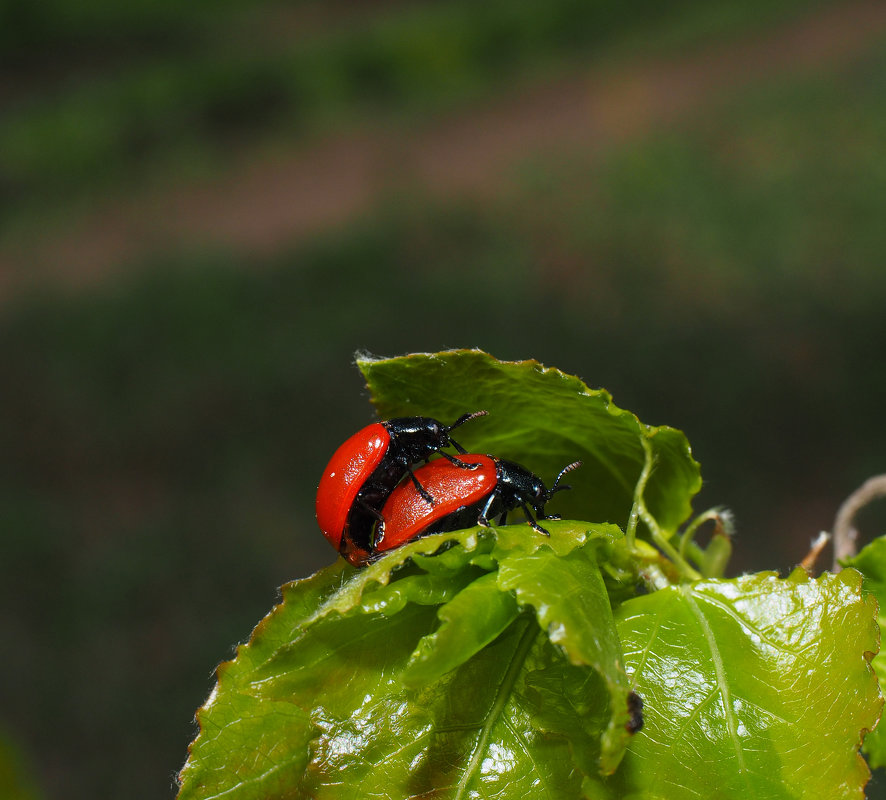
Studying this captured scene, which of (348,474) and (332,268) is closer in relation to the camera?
(348,474)

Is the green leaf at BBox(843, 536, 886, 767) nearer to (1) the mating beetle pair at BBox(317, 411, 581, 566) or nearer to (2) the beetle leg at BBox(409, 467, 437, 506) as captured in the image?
(1) the mating beetle pair at BBox(317, 411, 581, 566)

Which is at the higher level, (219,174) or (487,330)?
(219,174)

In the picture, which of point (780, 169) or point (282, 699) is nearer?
point (282, 699)

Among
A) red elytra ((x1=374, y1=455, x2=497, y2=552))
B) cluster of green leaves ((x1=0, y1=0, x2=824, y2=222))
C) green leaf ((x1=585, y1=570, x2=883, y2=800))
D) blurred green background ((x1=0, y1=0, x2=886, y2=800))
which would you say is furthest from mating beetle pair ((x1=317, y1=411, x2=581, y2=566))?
cluster of green leaves ((x1=0, y1=0, x2=824, y2=222))

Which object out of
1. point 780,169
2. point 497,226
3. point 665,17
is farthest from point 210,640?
point 665,17

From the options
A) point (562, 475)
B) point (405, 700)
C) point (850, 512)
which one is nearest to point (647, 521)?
point (562, 475)

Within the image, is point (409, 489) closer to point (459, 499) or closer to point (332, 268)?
point (459, 499)

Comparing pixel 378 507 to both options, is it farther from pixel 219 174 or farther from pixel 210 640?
pixel 219 174
